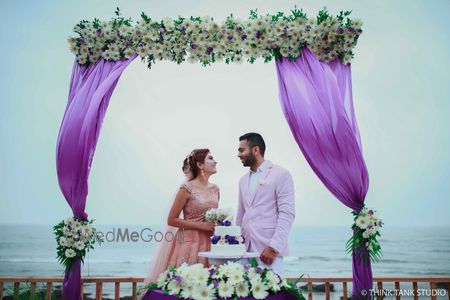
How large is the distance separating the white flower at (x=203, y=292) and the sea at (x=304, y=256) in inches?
459

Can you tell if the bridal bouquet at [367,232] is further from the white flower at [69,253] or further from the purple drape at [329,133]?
the white flower at [69,253]

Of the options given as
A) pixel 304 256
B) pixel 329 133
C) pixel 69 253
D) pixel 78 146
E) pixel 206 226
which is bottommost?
pixel 304 256

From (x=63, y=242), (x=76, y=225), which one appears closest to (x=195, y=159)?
(x=76, y=225)

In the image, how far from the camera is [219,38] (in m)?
3.98

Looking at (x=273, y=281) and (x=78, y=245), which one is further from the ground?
(x=78, y=245)

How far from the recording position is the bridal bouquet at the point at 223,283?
8.96ft

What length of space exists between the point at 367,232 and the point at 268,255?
0.81 metres

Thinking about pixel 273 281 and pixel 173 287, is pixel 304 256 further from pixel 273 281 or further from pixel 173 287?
pixel 173 287

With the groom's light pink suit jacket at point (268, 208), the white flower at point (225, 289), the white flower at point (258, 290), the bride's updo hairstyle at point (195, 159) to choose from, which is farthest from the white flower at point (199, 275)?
the bride's updo hairstyle at point (195, 159)

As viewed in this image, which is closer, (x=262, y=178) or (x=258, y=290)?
(x=258, y=290)

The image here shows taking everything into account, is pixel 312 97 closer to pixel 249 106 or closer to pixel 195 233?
pixel 195 233

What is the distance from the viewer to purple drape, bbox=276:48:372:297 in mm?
3641

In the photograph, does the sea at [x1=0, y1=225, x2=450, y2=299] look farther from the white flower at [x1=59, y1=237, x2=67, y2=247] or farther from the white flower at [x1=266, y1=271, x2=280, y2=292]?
the white flower at [x1=266, y1=271, x2=280, y2=292]

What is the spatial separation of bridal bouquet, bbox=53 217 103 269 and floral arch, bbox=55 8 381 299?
18mm
